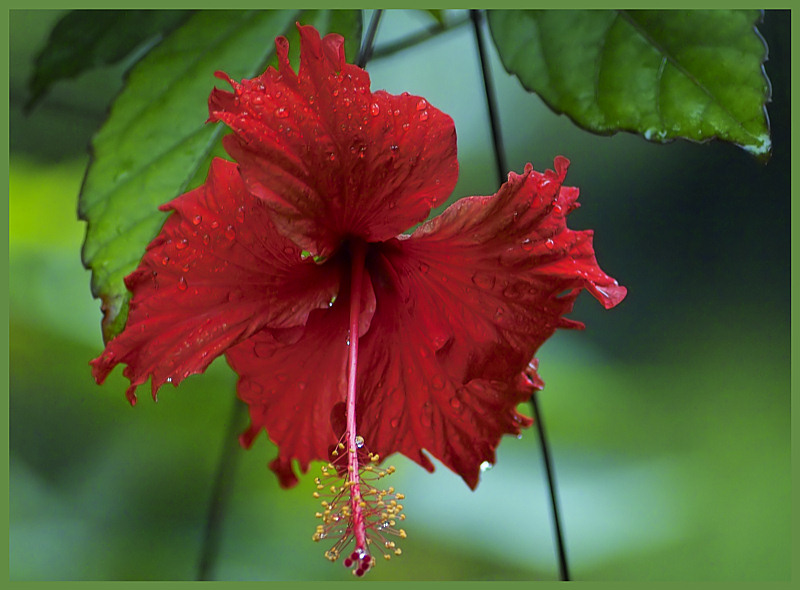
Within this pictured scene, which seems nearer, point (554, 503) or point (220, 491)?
point (554, 503)

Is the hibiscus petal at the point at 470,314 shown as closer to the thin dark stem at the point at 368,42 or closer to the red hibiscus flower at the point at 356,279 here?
the red hibiscus flower at the point at 356,279

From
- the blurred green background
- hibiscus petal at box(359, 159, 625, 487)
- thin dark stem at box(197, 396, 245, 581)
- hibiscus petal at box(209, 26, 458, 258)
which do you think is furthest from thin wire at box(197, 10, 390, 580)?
hibiscus petal at box(209, 26, 458, 258)

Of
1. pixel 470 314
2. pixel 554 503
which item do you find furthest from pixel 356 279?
pixel 554 503

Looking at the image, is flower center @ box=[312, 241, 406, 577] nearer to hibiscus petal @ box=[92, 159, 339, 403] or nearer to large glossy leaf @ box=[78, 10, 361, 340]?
hibiscus petal @ box=[92, 159, 339, 403]

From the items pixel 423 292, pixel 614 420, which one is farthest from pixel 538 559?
pixel 423 292

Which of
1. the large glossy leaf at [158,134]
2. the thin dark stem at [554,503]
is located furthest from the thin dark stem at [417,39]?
the thin dark stem at [554,503]

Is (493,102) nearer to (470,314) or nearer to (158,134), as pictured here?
(470,314)
